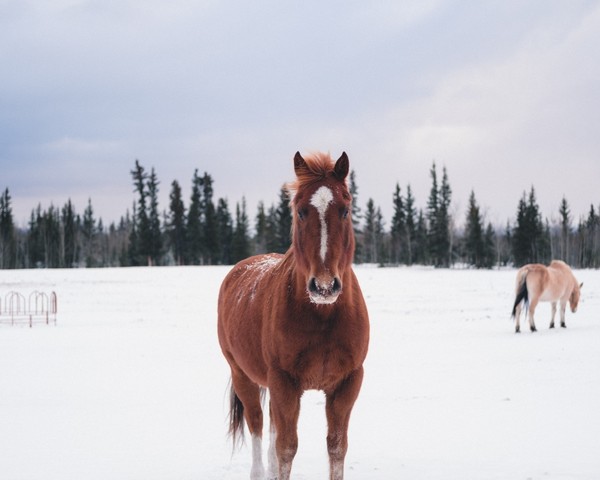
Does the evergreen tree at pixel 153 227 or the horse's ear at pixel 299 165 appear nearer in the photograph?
the horse's ear at pixel 299 165

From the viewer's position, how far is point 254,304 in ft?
13.1

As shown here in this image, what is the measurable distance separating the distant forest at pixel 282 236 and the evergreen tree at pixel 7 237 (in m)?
0.16

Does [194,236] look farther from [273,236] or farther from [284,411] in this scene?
[284,411]

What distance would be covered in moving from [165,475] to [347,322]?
262 cm

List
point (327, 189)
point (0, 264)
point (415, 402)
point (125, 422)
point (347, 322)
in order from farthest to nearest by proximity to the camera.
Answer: point (0, 264)
point (415, 402)
point (125, 422)
point (347, 322)
point (327, 189)

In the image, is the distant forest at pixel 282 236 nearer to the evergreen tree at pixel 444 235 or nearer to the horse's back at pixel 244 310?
the evergreen tree at pixel 444 235

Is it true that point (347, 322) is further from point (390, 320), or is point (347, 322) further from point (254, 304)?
point (390, 320)

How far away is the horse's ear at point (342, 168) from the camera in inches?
129

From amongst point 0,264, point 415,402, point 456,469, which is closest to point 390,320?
point 415,402

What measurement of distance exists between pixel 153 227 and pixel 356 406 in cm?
5946

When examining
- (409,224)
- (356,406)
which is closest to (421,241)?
(409,224)

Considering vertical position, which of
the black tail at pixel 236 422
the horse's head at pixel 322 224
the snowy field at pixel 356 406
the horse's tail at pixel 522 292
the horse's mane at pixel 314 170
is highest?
the horse's mane at pixel 314 170

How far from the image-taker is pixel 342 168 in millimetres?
3318

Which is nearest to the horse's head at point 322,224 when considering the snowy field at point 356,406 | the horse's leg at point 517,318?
the snowy field at point 356,406
